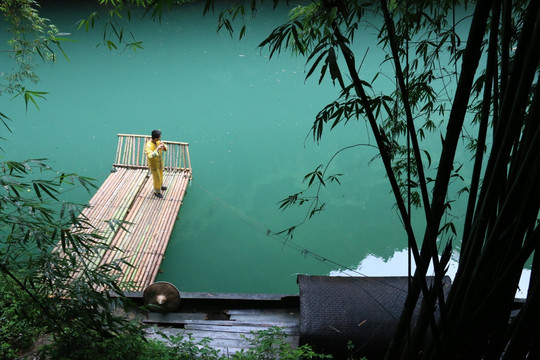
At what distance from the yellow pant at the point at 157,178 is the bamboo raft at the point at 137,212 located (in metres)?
0.10

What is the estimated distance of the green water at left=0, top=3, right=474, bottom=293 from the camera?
4547 mm

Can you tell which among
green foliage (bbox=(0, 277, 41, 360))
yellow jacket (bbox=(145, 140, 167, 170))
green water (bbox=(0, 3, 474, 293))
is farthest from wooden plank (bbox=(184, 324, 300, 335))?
yellow jacket (bbox=(145, 140, 167, 170))

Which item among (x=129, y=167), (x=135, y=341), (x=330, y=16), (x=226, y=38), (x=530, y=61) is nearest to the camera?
(x=530, y=61)

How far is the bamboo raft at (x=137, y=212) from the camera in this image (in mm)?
3818

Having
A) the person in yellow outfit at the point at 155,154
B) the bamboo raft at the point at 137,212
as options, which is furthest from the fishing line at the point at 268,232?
the person in yellow outfit at the point at 155,154

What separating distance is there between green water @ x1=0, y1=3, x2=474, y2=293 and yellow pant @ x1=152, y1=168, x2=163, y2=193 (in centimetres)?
40

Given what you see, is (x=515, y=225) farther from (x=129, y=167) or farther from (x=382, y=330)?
(x=129, y=167)

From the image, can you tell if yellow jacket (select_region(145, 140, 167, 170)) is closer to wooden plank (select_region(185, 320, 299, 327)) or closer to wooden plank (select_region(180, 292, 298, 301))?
wooden plank (select_region(180, 292, 298, 301))

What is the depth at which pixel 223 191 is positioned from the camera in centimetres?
544

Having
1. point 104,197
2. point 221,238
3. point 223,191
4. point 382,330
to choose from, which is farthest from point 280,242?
point 382,330

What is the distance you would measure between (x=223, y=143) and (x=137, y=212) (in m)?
2.19

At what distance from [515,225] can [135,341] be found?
69.0 inches

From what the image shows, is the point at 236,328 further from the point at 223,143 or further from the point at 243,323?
the point at 223,143

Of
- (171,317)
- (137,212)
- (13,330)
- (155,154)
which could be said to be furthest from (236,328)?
(155,154)
